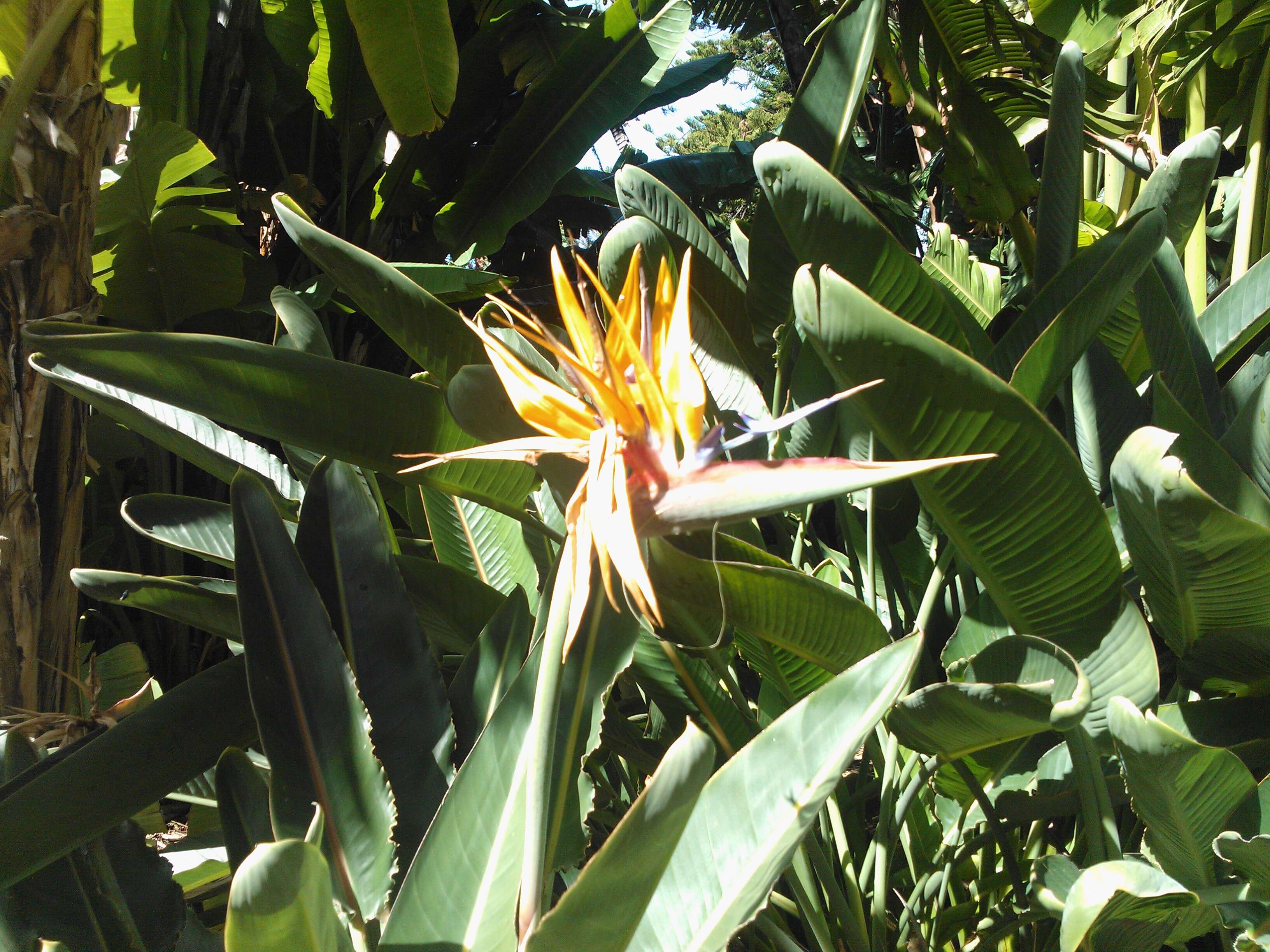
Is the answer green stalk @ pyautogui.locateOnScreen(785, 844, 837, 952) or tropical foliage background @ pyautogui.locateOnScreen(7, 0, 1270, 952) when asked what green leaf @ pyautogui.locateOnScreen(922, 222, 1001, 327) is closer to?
tropical foliage background @ pyautogui.locateOnScreen(7, 0, 1270, 952)

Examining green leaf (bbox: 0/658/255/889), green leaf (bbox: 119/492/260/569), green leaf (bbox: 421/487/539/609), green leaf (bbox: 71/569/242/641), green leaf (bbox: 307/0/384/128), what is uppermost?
green leaf (bbox: 307/0/384/128)

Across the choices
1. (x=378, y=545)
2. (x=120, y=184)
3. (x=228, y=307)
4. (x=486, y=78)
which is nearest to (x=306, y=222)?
(x=378, y=545)

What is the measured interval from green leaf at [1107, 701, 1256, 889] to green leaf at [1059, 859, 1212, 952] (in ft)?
0.10

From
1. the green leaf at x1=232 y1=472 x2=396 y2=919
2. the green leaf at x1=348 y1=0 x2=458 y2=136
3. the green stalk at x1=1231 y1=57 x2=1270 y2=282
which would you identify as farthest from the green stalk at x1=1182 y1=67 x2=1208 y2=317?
the green leaf at x1=348 y1=0 x2=458 y2=136

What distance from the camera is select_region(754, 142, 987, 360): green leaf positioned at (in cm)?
63

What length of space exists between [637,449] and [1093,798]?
0.51 metres

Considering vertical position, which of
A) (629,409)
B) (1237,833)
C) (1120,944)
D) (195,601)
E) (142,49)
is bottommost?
(1120,944)

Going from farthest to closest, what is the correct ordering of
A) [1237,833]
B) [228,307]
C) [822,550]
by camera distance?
[228,307]
[822,550]
[1237,833]

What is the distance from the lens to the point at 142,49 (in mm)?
2102

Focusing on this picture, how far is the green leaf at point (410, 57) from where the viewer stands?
82.4 inches

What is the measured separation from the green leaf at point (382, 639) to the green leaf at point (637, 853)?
29 cm

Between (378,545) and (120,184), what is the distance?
159cm

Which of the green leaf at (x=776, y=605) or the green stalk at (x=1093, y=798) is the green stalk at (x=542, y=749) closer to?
the green leaf at (x=776, y=605)

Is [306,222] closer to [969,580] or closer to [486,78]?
[969,580]
